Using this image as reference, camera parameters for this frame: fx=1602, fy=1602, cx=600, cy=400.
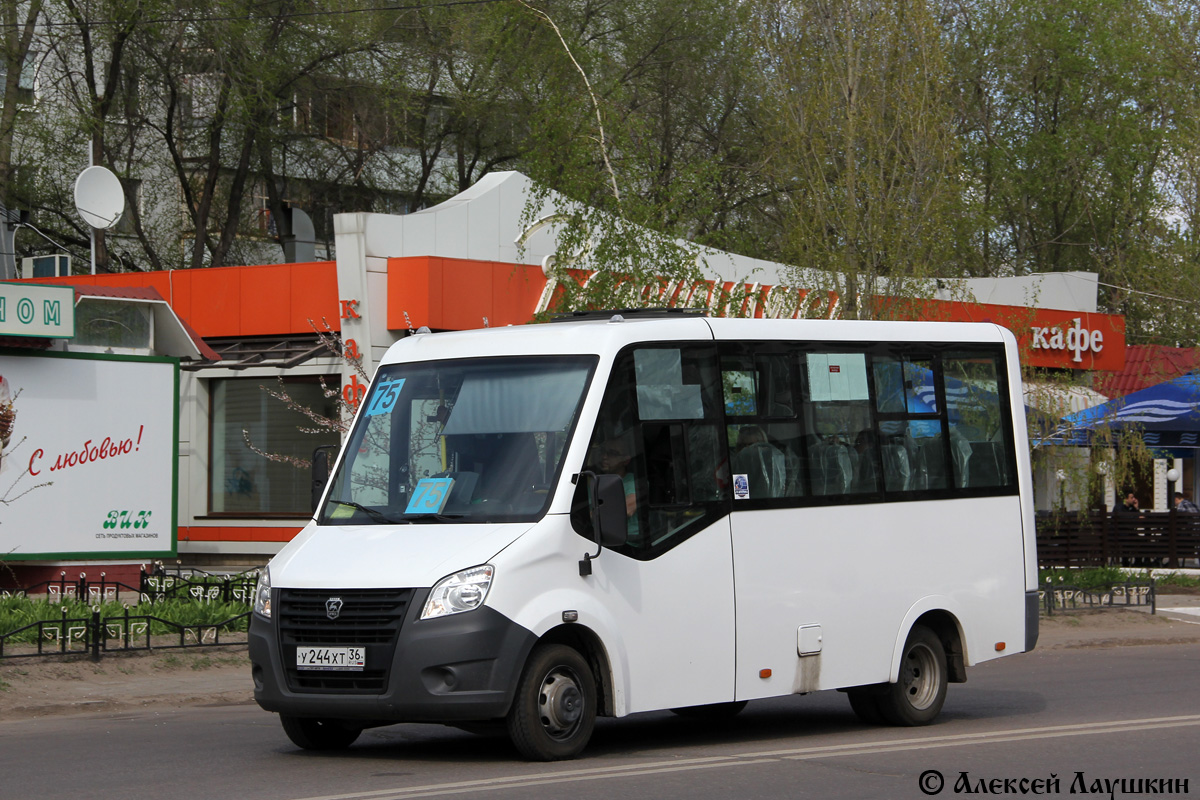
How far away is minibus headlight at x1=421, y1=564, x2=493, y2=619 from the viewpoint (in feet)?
28.3

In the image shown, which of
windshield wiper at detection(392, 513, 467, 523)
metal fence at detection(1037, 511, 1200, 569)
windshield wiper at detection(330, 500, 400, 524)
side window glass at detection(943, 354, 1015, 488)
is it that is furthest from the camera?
metal fence at detection(1037, 511, 1200, 569)

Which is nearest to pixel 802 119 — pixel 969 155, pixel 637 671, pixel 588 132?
pixel 588 132

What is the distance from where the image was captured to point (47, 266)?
31359mm

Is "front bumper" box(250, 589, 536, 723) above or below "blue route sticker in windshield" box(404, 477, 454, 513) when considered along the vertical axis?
below

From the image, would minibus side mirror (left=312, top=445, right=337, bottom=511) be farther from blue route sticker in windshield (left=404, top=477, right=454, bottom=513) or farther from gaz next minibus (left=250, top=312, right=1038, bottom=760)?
blue route sticker in windshield (left=404, top=477, right=454, bottom=513)

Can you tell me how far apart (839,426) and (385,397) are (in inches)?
119

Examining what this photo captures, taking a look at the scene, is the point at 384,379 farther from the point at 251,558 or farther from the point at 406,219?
the point at 251,558

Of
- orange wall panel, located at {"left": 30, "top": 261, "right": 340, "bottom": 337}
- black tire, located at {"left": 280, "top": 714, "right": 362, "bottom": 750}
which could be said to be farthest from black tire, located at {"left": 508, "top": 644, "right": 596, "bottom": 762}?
orange wall panel, located at {"left": 30, "top": 261, "right": 340, "bottom": 337}

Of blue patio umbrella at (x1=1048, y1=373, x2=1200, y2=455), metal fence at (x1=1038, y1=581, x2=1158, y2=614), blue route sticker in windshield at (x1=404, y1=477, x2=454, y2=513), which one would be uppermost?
blue patio umbrella at (x1=1048, y1=373, x2=1200, y2=455)

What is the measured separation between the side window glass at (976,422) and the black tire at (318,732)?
463cm

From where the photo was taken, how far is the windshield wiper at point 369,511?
9406mm

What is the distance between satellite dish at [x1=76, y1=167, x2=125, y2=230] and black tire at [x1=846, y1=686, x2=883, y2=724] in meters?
18.2

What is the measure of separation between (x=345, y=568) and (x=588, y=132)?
11.7 meters

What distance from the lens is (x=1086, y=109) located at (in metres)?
45.6
